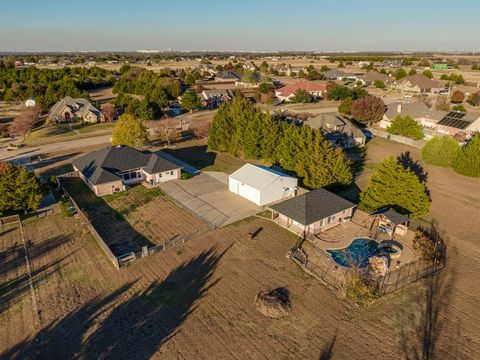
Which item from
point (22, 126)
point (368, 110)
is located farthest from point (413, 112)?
point (22, 126)

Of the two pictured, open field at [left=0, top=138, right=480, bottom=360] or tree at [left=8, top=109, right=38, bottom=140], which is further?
tree at [left=8, top=109, right=38, bottom=140]

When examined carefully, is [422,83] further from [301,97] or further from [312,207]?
[312,207]

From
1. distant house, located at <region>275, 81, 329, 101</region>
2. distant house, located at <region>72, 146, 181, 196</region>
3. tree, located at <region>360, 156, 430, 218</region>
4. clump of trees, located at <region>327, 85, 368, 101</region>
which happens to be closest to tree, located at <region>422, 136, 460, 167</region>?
tree, located at <region>360, 156, 430, 218</region>

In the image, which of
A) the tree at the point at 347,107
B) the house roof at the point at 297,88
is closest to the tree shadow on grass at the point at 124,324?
the tree at the point at 347,107

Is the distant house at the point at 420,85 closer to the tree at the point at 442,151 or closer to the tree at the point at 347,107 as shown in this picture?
the tree at the point at 347,107

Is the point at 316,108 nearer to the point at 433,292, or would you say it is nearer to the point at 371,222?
the point at 371,222

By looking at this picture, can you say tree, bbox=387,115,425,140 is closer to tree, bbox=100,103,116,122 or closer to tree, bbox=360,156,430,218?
tree, bbox=360,156,430,218
